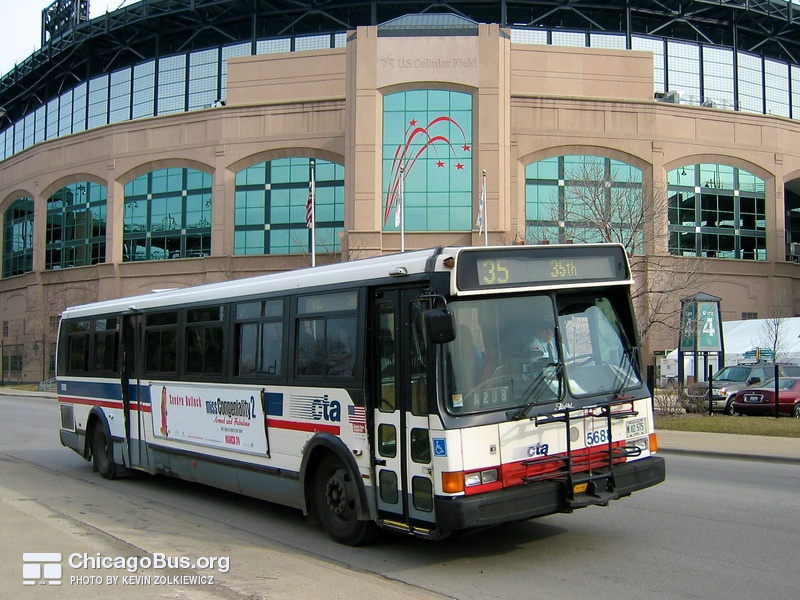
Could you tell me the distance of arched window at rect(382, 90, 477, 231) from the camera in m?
47.3

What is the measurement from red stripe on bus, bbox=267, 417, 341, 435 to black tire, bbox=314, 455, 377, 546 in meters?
0.30

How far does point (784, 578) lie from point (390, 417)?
3609 millimetres

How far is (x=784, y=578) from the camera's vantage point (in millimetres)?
6777

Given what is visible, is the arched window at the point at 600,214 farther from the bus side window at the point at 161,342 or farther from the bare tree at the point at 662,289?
the bus side window at the point at 161,342

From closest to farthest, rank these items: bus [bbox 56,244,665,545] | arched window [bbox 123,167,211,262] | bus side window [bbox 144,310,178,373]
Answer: bus [bbox 56,244,665,545] < bus side window [bbox 144,310,178,373] < arched window [bbox 123,167,211,262]

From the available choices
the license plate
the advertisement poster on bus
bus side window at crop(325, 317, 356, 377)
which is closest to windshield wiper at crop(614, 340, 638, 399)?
the license plate

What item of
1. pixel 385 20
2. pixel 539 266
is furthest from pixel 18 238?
pixel 539 266

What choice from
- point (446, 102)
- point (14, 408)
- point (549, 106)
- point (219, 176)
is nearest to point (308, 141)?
point (219, 176)

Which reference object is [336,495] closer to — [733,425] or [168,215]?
[733,425]

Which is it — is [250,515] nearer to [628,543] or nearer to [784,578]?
[628,543]

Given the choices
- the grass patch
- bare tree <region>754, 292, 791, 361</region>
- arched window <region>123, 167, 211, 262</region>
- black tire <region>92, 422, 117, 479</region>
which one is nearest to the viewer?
black tire <region>92, 422, 117, 479</region>

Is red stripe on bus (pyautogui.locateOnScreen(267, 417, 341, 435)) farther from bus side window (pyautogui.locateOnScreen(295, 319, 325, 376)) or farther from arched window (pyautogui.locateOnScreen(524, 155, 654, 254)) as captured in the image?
arched window (pyautogui.locateOnScreen(524, 155, 654, 254))

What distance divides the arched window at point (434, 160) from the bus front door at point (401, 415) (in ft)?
130

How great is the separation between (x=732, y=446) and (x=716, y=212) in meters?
42.5
